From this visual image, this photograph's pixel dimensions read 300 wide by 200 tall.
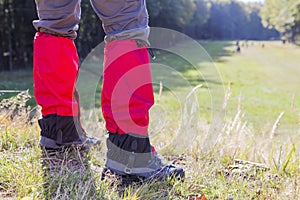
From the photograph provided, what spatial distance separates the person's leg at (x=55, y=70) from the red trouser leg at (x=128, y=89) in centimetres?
18

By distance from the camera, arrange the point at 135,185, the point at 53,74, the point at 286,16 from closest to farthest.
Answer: the point at 135,185 → the point at 53,74 → the point at 286,16

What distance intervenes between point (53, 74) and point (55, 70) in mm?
14

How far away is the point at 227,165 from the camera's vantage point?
128 cm

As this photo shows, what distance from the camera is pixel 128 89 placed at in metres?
1.05

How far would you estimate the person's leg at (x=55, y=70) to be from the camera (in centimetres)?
115

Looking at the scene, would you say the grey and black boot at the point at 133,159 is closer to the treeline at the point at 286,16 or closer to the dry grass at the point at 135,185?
the dry grass at the point at 135,185

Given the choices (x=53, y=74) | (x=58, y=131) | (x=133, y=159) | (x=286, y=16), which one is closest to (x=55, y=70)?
(x=53, y=74)

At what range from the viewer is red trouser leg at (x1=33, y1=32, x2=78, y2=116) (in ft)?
3.76

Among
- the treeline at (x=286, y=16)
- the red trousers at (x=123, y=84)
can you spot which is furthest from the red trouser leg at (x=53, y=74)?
the treeline at (x=286, y=16)

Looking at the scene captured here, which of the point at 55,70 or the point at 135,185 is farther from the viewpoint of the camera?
the point at 55,70

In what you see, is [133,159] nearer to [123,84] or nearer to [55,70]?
[123,84]

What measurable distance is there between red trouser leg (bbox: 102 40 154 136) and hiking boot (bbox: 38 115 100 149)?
0.63 ft

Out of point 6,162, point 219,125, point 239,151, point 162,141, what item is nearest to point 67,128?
point 6,162

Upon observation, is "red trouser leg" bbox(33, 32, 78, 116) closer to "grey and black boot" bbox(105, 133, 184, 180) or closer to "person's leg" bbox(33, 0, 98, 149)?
"person's leg" bbox(33, 0, 98, 149)
